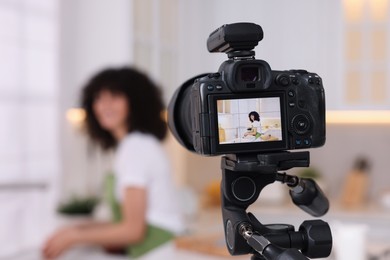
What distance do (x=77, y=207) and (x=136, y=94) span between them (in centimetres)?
43

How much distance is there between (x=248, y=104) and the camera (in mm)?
479

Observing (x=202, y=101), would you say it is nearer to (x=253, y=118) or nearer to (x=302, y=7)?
(x=253, y=118)

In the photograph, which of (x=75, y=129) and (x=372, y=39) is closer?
(x=372, y=39)

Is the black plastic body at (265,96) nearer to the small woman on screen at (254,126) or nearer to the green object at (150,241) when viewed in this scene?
the small woman on screen at (254,126)

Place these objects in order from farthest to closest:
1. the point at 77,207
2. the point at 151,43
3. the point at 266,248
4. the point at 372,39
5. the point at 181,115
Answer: the point at 151,43 < the point at 77,207 < the point at 372,39 < the point at 181,115 < the point at 266,248

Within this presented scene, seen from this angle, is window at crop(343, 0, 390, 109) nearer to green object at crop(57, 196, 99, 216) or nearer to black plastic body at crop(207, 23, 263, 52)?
black plastic body at crop(207, 23, 263, 52)

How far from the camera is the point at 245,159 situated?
48cm

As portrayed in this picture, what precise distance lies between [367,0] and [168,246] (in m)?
0.88

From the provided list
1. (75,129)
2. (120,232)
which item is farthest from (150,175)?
(75,129)

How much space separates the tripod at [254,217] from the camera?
0.48 meters

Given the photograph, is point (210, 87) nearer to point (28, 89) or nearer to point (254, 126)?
point (254, 126)

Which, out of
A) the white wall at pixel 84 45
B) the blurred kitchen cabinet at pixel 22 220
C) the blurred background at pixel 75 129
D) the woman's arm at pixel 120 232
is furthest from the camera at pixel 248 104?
the white wall at pixel 84 45

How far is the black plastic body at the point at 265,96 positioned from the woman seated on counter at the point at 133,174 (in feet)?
3.06

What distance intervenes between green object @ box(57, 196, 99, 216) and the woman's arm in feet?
1.08
